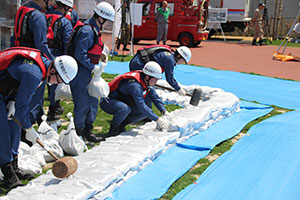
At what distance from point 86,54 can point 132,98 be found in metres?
0.89

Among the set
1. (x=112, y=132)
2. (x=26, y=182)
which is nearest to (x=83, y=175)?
(x=26, y=182)

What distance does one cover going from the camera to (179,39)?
15.8m

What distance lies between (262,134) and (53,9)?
11.2 ft

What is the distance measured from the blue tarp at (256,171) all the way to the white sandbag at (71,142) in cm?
131

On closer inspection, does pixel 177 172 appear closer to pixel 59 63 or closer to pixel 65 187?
pixel 65 187

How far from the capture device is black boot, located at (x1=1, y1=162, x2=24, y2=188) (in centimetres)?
340

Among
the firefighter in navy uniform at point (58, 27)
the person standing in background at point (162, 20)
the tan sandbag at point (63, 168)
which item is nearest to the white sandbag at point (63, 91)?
the firefighter in navy uniform at point (58, 27)

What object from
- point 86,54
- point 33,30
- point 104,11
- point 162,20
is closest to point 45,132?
point 86,54

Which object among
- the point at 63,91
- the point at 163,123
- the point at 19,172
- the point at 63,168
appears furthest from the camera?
the point at 63,91

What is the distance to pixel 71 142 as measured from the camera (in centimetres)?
413

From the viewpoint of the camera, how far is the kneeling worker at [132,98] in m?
4.69

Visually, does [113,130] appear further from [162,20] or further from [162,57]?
[162,20]

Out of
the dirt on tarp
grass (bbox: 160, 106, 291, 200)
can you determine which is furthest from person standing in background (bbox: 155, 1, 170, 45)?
grass (bbox: 160, 106, 291, 200)

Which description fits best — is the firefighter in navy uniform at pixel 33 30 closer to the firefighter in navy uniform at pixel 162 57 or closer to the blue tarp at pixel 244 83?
the firefighter in navy uniform at pixel 162 57
